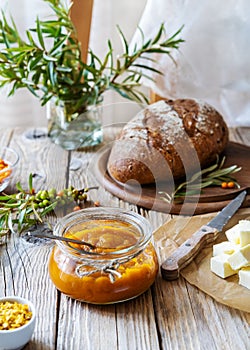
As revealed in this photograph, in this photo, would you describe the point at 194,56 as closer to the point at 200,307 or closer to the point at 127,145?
the point at 127,145

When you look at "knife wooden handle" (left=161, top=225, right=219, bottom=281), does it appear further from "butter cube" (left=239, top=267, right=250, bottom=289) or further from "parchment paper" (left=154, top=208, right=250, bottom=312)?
"butter cube" (left=239, top=267, right=250, bottom=289)

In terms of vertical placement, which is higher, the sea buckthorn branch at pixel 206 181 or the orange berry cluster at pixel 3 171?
the orange berry cluster at pixel 3 171

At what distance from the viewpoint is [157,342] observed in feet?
3.42

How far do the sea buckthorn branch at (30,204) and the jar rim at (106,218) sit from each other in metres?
0.13

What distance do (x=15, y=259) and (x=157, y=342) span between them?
393mm

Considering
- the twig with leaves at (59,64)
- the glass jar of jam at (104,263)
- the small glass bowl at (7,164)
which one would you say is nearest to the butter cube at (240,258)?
the glass jar of jam at (104,263)

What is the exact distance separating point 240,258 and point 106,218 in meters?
0.29

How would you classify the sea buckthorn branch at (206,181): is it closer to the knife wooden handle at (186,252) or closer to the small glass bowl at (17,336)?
the knife wooden handle at (186,252)

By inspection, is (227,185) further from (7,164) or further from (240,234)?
(7,164)

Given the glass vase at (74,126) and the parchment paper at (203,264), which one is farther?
the glass vase at (74,126)

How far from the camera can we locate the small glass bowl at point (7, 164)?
153cm

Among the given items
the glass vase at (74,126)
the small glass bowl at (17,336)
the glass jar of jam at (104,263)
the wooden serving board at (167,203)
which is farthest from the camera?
the glass vase at (74,126)

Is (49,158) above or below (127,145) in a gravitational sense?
below

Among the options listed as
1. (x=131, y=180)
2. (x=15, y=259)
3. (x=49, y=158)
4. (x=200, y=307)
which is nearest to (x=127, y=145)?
(x=131, y=180)
